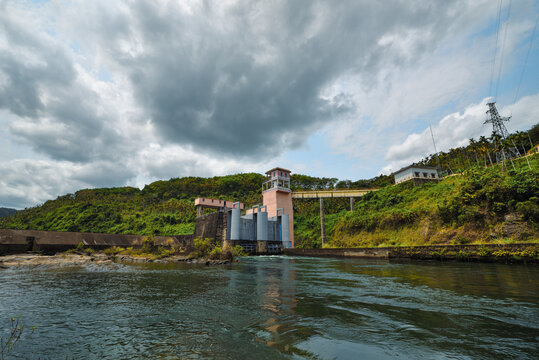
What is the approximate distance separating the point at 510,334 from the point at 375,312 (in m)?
2.27

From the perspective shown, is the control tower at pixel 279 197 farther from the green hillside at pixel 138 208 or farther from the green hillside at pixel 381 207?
the green hillside at pixel 138 208

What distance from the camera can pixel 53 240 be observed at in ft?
83.8

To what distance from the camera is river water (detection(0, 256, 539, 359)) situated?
12.0ft

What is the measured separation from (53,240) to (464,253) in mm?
37401

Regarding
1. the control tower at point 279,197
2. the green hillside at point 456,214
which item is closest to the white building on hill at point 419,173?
the green hillside at point 456,214

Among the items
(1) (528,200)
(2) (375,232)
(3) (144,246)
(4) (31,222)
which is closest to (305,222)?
(2) (375,232)

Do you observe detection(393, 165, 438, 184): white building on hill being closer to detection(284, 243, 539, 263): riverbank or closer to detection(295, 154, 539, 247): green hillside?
detection(295, 154, 539, 247): green hillside

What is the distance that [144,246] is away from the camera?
29.9 meters

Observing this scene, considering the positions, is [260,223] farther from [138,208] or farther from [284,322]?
[138,208]

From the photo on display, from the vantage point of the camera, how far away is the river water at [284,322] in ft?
12.0

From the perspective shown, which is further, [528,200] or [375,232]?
[375,232]

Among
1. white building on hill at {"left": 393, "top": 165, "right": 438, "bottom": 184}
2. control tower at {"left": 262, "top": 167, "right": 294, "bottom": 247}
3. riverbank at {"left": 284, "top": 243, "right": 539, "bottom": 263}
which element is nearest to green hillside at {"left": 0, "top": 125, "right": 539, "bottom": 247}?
riverbank at {"left": 284, "top": 243, "right": 539, "bottom": 263}

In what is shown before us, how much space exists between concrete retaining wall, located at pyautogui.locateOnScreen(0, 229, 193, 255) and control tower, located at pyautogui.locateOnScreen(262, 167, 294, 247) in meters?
17.4

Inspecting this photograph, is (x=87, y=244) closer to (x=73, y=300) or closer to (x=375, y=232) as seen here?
(x=73, y=300)
